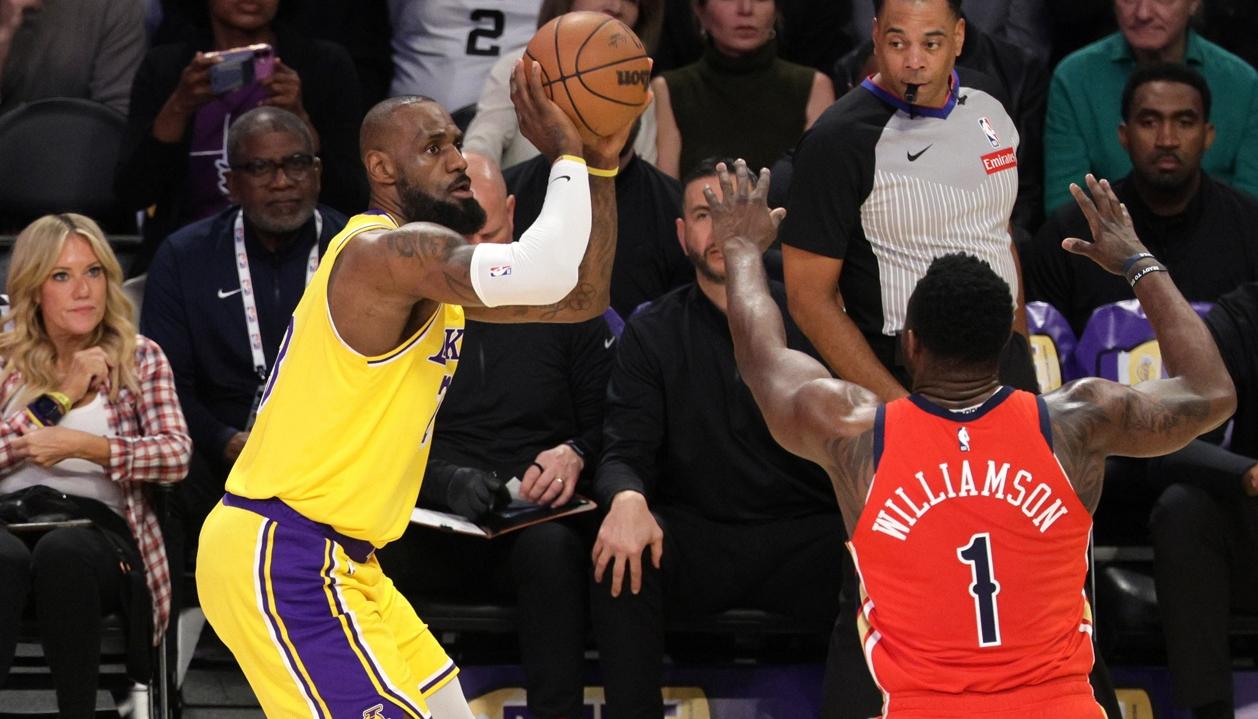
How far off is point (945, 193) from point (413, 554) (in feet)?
6.82

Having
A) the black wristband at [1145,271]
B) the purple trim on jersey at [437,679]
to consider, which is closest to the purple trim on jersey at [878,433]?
the black wristband at [1145,271]

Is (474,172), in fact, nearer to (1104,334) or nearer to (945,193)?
(945,193)

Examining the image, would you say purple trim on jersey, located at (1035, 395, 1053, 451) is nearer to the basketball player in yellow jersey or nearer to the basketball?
the basketball player in yellow jersey

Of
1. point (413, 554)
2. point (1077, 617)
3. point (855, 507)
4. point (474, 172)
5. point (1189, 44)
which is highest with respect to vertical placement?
point (1189, 44)

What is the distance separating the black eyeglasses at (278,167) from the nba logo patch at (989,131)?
106 inches

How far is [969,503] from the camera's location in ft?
11.1

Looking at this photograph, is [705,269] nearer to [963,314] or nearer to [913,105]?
[913,105]

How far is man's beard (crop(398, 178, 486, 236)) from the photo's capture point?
411 centimetres

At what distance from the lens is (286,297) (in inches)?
241

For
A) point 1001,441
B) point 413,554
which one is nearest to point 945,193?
point 1001,441

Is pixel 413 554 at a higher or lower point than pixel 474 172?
lower

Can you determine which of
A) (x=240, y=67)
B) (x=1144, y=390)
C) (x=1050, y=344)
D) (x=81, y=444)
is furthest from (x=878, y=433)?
(x=240, y=67)

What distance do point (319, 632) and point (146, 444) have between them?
183cm

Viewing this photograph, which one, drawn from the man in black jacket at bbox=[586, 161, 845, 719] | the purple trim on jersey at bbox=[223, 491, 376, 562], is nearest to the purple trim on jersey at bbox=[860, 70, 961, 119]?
the man in black jacket at bbox=[586, 161, 845, 719]
